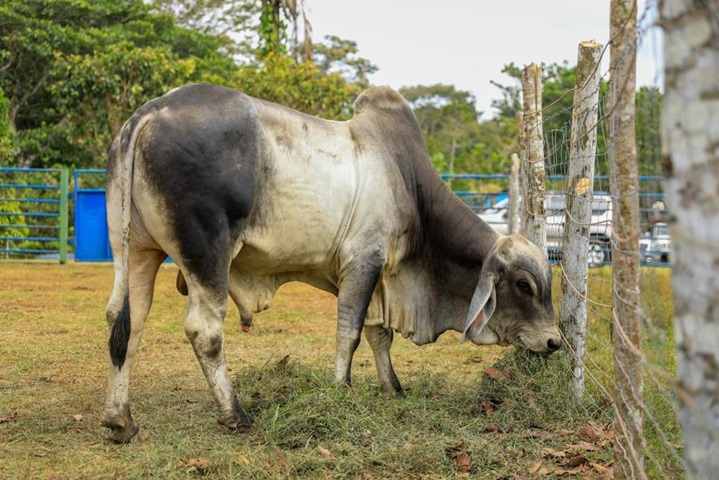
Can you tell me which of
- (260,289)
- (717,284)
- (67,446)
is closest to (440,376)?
(260,289)

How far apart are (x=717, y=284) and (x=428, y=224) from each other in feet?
13.7

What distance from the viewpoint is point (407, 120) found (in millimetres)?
6145

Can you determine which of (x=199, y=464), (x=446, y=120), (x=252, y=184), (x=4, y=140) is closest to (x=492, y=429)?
(x=199, y=464)

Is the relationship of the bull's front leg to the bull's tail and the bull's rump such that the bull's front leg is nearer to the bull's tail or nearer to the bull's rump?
the bull's rump

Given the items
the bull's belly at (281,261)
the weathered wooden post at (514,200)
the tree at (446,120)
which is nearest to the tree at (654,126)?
the bull's belly at (281,261)

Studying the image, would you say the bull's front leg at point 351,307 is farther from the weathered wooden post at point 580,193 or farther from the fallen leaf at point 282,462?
the fallen leaf at point 282,462

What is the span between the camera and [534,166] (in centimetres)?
594

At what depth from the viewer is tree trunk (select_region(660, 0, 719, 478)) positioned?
1858mm

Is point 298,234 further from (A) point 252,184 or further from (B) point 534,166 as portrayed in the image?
(B) point 534,166

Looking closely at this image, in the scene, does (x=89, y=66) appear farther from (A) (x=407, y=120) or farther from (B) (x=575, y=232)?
(B) (x=575, y=232)

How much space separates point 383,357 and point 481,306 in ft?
2.88

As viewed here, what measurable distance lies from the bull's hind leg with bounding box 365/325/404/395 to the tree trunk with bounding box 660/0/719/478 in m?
4.01

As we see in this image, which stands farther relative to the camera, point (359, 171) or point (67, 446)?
point (359, 171)

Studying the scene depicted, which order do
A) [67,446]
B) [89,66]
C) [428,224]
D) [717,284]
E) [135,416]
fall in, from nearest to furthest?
1. [717,284]
2. [67,446]
3. [135,416]
4. [428,224]
5. [89,66]
